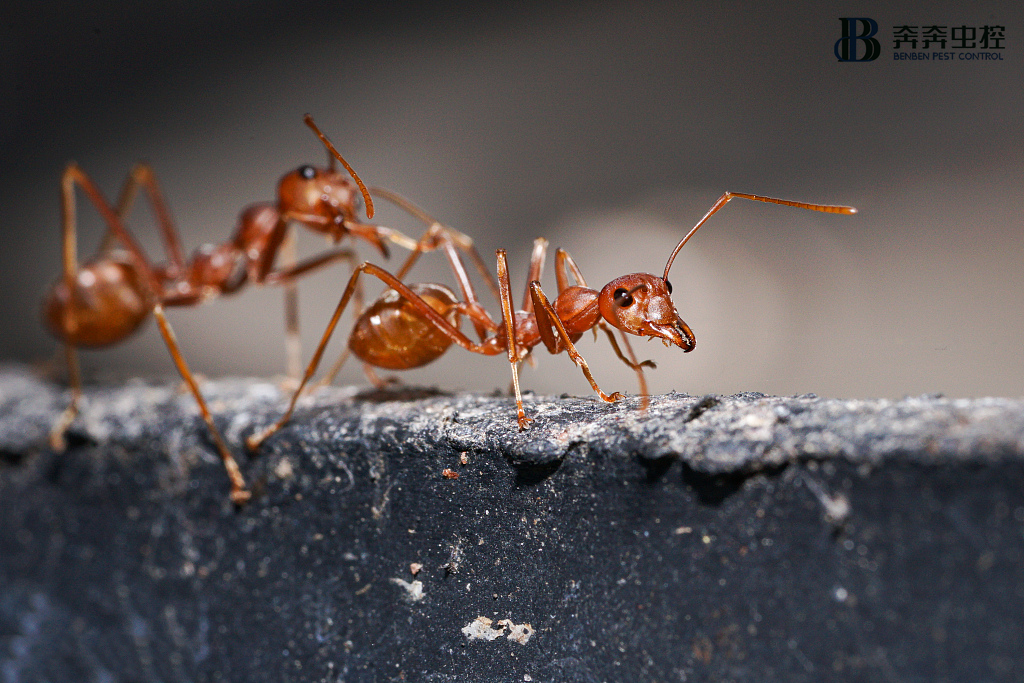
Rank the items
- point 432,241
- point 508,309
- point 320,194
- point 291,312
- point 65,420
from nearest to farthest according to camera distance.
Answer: point 508,309
point 432,241
point 65,420
point 320,194
point 291,312

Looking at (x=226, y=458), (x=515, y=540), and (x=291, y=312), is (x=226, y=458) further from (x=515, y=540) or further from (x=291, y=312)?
(x=291, y=312)

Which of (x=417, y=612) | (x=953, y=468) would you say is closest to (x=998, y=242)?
(x=953, y=468)

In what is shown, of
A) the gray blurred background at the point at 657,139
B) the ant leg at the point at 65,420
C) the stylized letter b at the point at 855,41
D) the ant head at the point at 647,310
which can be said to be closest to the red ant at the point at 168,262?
the ant leg at the point at 65,420

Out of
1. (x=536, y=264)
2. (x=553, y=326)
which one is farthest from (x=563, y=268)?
(x=553, y=326)

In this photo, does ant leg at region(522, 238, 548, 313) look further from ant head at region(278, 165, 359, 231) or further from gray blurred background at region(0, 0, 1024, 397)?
ant head at region(278, 165, 359, 231)

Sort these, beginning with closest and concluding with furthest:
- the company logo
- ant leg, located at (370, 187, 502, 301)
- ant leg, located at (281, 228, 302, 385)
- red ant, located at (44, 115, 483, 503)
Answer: the company logo < ant leg, located at (370, 187, 502, 301) < red ant, located at (44, 115, 483, 503) < ant leg, located at (281, 228, 302, 385)

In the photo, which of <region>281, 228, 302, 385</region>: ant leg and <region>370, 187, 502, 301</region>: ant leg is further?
<region>281, 228, 302, 385</region>: ant leg

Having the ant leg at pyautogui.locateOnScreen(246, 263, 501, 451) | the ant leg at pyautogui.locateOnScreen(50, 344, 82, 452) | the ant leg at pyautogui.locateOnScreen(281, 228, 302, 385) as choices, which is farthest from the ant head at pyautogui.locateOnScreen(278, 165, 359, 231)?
the ant leg at pyautogui.locateOnScreen(50, 344, 82, 452)

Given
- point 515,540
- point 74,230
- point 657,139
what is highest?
point 657,139
